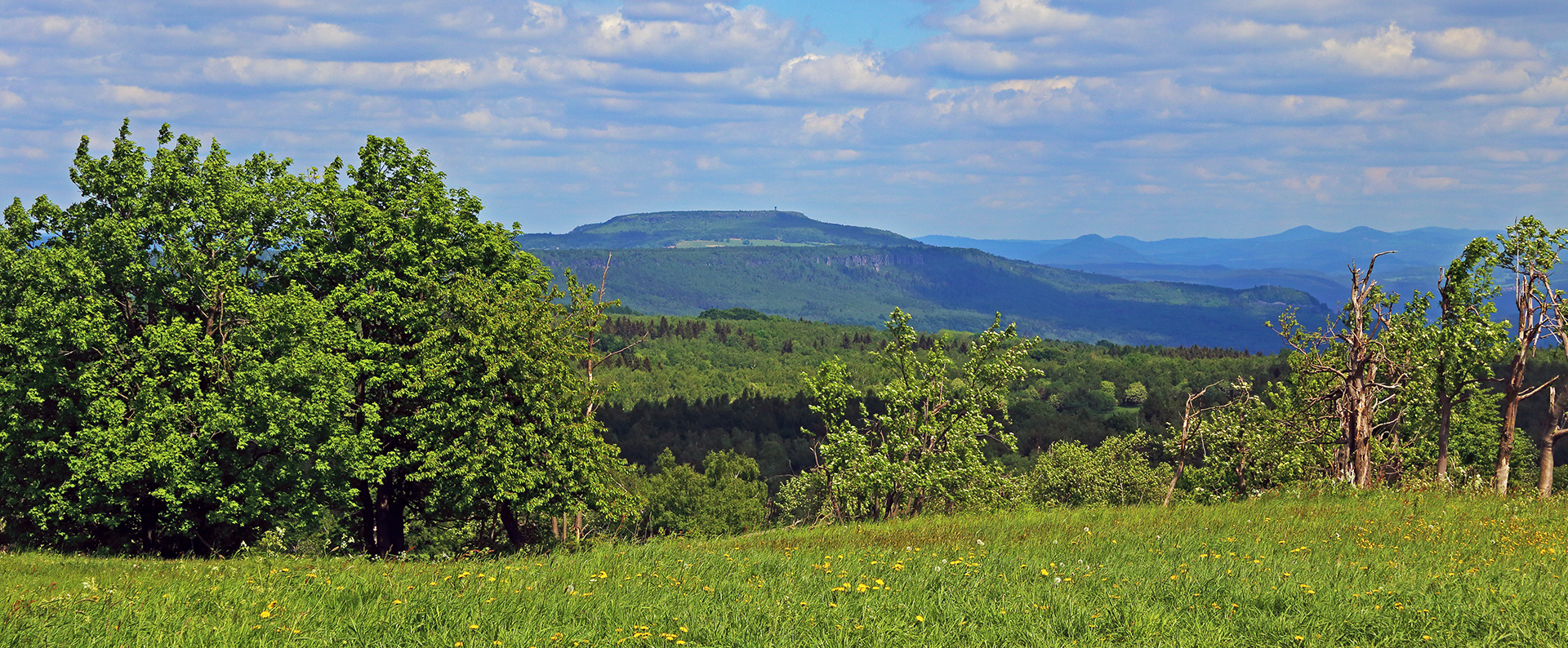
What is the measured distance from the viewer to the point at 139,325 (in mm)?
28328

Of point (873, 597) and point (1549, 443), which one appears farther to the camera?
point (1549, 443)

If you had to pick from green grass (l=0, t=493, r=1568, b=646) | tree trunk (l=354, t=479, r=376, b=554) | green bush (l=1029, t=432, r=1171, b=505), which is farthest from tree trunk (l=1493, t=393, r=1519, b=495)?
green bush (l=1029, t=432, r=1171, b=505)

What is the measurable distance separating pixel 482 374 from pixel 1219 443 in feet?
67.0

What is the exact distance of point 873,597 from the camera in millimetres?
9930

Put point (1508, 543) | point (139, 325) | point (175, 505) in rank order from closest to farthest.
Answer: point (1508, 543) < point (175, 505) < point (139, 325)

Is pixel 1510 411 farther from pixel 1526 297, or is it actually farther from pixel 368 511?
pixel 368 511

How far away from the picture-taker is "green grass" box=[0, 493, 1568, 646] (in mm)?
8641

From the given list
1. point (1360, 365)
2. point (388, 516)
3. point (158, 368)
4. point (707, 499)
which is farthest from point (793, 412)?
point (1360, 365)

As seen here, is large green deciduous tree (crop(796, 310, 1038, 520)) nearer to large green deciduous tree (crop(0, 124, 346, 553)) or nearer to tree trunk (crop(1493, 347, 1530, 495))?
tree trunk (crop(1493, 347, 1530, 495))

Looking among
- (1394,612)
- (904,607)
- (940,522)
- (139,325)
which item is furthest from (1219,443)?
(139,325)

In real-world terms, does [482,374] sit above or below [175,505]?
above

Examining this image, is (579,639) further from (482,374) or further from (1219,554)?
(482,374)

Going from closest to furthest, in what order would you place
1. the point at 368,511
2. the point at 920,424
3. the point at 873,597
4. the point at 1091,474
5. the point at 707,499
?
the point at 873,597, the point at 920,424, the point at 368,511, the point at 1091,474, the point at 707,499

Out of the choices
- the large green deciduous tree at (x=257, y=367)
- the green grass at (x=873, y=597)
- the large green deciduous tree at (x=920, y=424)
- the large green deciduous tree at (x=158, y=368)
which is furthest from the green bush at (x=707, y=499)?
the green grass at (x=873, y=597)
